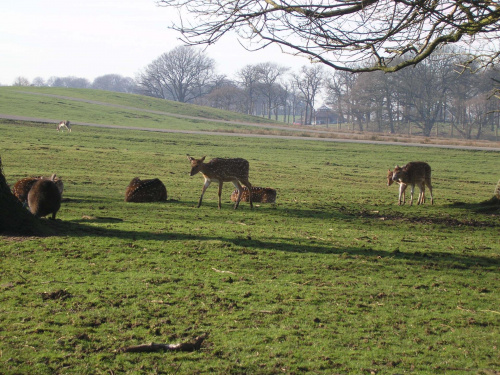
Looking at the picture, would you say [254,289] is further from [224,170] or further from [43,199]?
[224,170]

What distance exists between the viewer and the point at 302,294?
6.20 metres

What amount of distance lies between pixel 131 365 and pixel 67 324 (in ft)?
3.38

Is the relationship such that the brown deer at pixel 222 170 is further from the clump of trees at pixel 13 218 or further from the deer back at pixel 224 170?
the clump of trees at pixel 13 218

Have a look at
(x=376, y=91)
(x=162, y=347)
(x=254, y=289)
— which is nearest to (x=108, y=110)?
(x=376, y=91)

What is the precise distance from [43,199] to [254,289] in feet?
15.2

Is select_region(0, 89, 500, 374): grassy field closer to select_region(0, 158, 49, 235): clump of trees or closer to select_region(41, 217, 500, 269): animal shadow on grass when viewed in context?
select_region(41, 217, 500, 269): animal shadow on grass

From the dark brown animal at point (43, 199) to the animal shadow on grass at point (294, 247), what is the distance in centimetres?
33

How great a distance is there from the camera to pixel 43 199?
9094 mm

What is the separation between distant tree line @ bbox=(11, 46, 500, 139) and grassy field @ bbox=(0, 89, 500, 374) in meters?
63.9

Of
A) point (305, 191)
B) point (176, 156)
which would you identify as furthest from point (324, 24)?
point (176, 156)

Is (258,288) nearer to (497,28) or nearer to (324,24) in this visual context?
(324,24)

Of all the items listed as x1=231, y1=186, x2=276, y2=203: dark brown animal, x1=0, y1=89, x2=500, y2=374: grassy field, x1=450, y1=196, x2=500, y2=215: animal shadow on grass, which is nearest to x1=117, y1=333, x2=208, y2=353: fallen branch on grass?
x1=0, y1=89, x2=500, y2=374: grassy field

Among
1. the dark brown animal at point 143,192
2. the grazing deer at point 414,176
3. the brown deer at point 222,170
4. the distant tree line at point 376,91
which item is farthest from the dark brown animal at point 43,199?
the distant tree line at point 376,91

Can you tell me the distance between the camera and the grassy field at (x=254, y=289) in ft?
14.7
